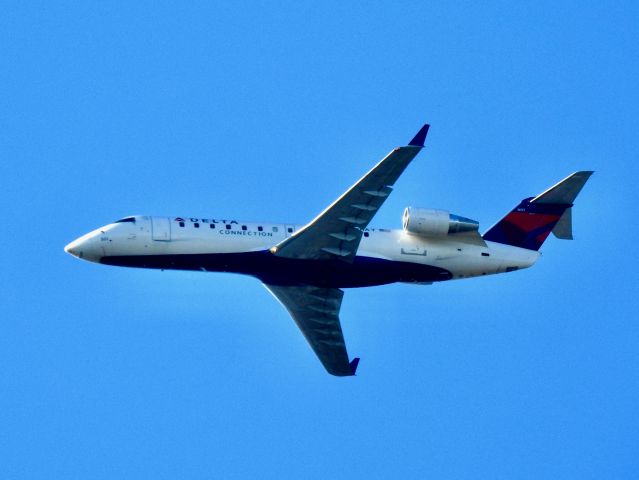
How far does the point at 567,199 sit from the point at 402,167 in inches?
426

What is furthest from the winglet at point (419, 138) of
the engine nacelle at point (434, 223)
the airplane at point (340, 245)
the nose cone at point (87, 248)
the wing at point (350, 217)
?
the nose cone at point (87, 248)

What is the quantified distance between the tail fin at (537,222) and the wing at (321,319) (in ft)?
23.9

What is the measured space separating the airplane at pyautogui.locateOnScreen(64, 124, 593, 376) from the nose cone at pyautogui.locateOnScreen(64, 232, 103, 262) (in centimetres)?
4

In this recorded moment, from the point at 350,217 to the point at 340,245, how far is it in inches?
63.8

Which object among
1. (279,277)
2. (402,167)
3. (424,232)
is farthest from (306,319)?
(402,167)

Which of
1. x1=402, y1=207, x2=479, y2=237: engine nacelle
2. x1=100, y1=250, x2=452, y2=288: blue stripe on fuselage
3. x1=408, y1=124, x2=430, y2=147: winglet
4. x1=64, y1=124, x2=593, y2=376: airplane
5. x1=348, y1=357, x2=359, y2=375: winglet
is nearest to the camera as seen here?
x1=408, y1=124, x2=430, y2=147: winglet

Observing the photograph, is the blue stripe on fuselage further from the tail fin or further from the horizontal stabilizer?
the horizontal stabilizer

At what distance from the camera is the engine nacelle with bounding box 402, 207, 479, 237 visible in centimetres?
5050

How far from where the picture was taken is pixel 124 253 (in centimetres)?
4916

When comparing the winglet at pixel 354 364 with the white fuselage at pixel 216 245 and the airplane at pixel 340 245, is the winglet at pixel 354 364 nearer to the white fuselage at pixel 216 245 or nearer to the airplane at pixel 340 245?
the airplane at pixel 340 245

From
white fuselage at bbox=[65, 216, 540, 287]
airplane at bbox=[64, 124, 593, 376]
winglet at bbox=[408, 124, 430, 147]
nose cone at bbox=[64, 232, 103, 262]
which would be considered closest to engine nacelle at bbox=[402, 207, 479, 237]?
airplane at bbox=[64, 124, 593, 376]

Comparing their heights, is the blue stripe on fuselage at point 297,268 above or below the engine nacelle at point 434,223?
below

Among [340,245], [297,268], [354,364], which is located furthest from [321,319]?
[340,245]

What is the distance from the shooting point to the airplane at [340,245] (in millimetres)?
48812
